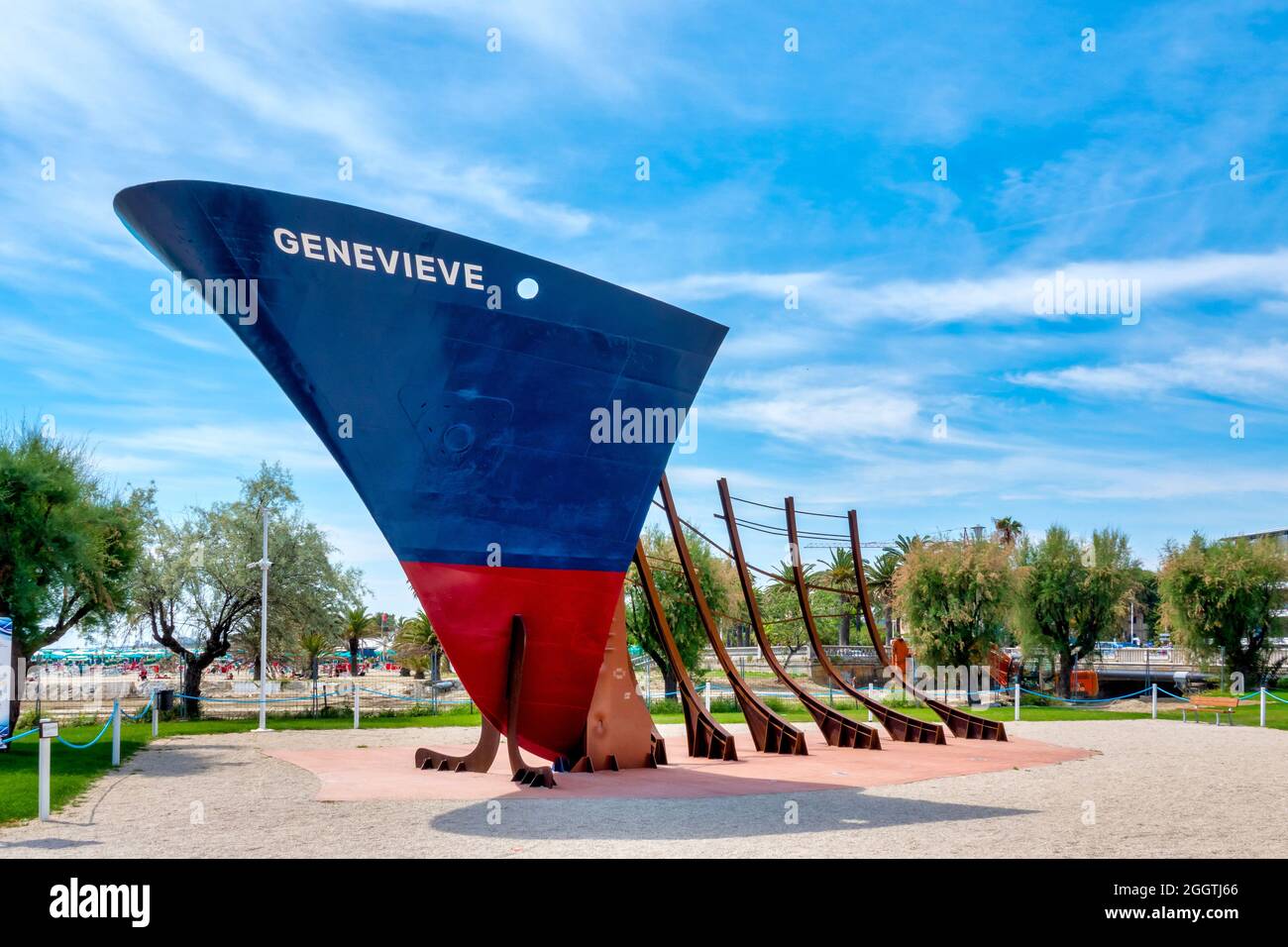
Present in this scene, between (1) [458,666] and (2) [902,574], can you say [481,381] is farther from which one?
(2) [902,574]

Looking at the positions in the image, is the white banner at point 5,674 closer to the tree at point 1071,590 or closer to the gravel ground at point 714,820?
the gravel ground at point 714,820

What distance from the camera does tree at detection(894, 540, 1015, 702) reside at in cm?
3019

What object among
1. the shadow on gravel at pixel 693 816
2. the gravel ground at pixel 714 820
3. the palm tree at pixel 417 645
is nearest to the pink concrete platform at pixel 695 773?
the gravel ground at pixel 714 820

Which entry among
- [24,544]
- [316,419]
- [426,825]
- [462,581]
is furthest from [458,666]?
[24,544]

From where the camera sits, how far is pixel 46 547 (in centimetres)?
1678

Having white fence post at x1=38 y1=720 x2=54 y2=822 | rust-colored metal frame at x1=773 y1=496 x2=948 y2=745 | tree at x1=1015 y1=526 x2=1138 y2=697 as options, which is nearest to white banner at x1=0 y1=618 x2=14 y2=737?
white fence post at x1=38 y1=720 x2=54 y2=822

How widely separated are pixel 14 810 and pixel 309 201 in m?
6.73

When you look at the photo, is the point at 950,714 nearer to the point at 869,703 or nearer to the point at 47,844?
the point at 869,703

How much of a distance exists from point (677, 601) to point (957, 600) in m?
8.56

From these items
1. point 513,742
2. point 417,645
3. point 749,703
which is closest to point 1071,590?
point 749,703

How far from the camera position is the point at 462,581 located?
10352mm

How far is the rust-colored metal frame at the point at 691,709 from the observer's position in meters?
15.2

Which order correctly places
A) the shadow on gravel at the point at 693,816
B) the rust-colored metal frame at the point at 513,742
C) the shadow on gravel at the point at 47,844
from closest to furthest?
the shadow on gravel at the point at 47,844
the shadow on gravel at the point at 693,816
the rust-colored metal frame at the point at 513,742

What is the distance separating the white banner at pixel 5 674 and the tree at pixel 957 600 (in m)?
24.1
